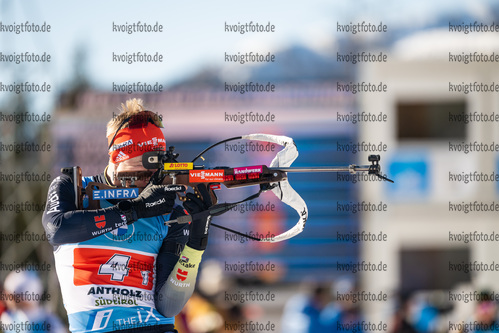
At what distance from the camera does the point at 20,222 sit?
630 inches

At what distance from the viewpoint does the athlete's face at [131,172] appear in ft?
11.5

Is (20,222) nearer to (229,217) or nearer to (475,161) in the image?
(229,217)

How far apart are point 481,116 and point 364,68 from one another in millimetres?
2984

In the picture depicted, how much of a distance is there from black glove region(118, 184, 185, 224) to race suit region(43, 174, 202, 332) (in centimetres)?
5

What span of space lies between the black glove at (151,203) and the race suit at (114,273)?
49 mm

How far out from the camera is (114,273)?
3346 millimetres

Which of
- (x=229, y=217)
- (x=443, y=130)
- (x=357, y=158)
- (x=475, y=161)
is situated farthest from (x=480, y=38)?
(x=229, y=217)

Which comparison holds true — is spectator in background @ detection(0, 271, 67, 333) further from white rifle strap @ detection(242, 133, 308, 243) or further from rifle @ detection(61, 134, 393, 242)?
white rifle strap @ detection(242, 133, 308, 243)

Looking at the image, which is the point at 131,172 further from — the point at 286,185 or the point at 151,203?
the point at 286,185

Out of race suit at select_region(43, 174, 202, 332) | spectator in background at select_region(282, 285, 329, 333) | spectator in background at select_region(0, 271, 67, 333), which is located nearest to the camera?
race suit at select_region(43, 174, 202, 332)

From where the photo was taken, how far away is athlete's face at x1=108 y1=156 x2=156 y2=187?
11.5ft

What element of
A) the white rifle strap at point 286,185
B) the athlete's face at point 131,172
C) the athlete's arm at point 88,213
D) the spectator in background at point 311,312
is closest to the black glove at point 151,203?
the athlete's arm at point 88,213

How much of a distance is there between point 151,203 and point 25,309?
3303mm

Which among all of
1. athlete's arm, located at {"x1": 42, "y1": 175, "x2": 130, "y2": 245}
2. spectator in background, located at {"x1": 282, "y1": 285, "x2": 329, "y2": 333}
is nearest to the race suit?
athlete's arm, located at {"x1": 42, "y1": 175, "x2": 130, "y2": 245}
